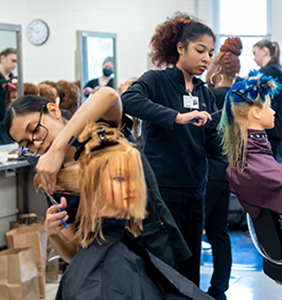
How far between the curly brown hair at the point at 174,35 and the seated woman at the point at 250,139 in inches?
12.7

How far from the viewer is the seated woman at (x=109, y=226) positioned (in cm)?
123

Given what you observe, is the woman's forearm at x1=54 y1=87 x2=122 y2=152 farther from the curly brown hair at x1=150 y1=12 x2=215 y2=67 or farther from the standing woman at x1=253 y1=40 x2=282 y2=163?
the standing woman at x1=253 y1=40 x2=282 y2=163

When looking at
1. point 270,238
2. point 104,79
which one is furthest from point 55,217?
point 104,79

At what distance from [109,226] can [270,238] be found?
91 centimetres

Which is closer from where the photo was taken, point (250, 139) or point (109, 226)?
point (109, 226)

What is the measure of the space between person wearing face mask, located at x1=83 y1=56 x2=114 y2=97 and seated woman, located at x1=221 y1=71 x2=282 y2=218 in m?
3.35

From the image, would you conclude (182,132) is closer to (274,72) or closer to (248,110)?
(248,110)

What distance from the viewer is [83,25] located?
26.2ft

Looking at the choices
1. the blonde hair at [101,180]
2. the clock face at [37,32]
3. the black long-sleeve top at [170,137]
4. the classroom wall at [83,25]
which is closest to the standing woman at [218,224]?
the black long-sleeve top at [170,137]

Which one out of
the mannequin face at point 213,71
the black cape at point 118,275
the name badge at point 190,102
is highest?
the mannequin face at point 213,71

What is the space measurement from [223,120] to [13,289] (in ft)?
5.18

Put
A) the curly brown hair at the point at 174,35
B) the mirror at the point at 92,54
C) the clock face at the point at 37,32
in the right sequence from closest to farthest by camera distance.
Answer: the curly brown hair at the point at 174,35 < the mirror at the point at 92,54 < the clock face at the point at 37,32

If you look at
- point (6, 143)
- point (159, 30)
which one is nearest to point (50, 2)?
point (6, 143)

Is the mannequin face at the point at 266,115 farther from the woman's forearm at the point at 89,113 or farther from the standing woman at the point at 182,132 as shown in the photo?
the woman's forearm at the point at 89,113
